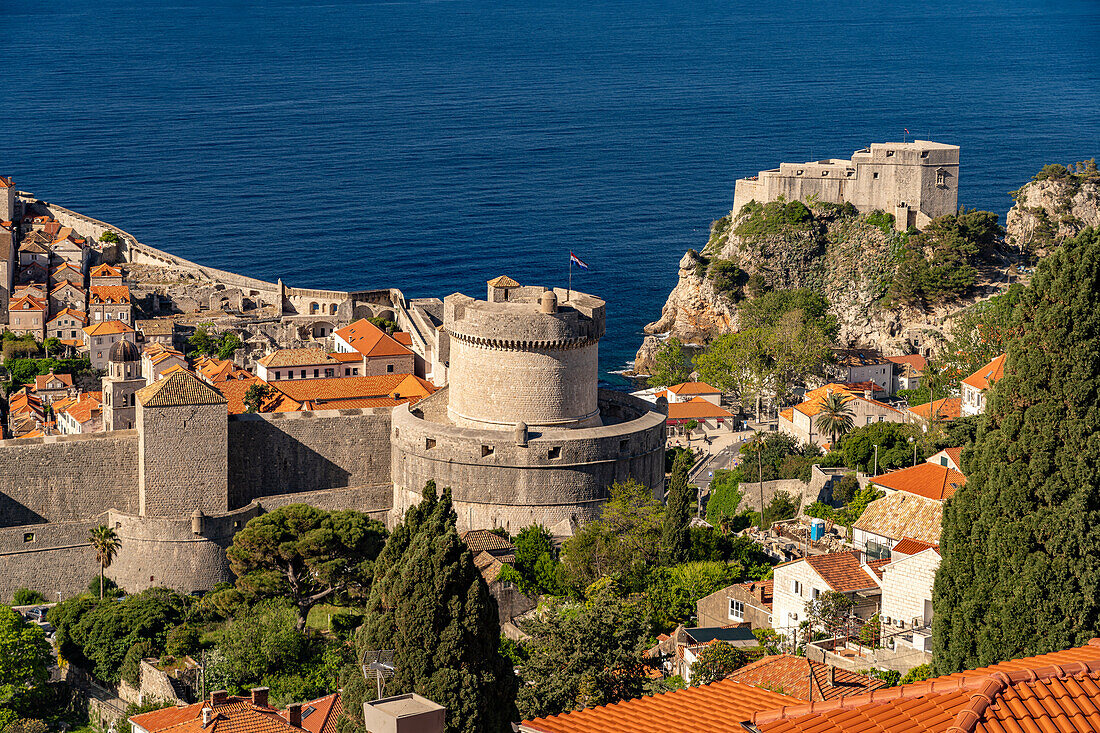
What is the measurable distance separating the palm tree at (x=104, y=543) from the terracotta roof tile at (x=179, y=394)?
12.4 feet

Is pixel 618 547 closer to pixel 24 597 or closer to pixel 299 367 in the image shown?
pixel 24 597

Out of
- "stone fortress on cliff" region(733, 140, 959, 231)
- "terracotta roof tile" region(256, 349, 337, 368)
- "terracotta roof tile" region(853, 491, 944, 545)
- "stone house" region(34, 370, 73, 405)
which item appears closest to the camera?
"terracotta roof tile" region(853, 491, 944, 545)

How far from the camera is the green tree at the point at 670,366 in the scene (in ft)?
279

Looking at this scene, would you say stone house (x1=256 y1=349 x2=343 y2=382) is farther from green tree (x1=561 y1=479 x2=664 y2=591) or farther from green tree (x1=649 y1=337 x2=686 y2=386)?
green tree (x1=561 y1=479 x2=664 y2=591)

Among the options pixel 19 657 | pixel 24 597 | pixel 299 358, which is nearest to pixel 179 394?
pixel 24 597

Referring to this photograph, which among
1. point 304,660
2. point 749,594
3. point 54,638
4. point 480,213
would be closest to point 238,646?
point 304,660

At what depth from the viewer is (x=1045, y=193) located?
95.6m

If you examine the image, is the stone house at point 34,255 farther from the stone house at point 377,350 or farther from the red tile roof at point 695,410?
the red tile roof at point 695,410

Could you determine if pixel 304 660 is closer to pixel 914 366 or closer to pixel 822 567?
pixel 822 567

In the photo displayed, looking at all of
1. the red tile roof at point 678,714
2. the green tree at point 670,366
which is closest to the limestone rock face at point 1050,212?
the green tree at point 670,366

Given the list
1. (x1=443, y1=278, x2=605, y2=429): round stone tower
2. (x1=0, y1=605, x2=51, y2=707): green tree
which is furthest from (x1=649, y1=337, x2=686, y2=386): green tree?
(x1=0, y1=605, x2=51, y2=707): green tree

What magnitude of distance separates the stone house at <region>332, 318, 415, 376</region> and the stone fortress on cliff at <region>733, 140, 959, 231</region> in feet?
98.6

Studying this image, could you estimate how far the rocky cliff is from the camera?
3519 inches

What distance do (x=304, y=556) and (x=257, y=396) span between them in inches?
858
